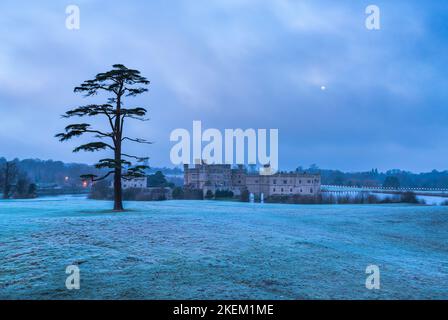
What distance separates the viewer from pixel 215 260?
770 centimetres

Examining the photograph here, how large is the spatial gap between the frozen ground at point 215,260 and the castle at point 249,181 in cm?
5625

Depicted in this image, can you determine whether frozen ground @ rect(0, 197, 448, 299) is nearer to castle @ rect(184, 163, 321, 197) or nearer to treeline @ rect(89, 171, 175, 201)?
treeline @ rect(89, 171, 175, 201)

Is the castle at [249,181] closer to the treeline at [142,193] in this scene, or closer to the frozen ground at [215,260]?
the treeline at [142,193]

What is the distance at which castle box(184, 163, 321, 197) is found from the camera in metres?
73.2

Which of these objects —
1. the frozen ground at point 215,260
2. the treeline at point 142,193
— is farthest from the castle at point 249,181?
the frozen ground at point 215,260

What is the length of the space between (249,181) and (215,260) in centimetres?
6780

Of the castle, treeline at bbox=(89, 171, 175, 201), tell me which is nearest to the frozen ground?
treeline at bbox=(89, 171, 175, 201)

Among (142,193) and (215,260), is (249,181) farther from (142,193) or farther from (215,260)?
(215,260)

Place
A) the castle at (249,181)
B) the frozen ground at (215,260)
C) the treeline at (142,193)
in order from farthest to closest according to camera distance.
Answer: the castle at (249,181), the treeline at (142,193), the frozen ground at (215,260)

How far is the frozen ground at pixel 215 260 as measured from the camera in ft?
18.7
